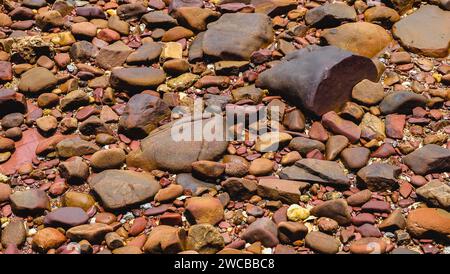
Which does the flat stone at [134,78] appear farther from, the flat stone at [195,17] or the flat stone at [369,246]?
the flat stone at [369,246]

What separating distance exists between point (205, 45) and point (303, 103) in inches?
38.5

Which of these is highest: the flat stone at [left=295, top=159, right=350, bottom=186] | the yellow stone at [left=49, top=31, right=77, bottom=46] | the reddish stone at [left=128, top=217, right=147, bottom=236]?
the yellow stone at [left=49, top=31, right=77, bottom=46]

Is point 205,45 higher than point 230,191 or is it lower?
higher

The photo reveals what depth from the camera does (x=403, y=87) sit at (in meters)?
3.67

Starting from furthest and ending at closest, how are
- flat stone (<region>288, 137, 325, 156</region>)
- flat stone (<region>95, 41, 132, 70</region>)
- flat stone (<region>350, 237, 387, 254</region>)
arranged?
flat stone (<region>95, 41, 132, 70</region>), flat stone (<region>288, 137, 325, 156</region>), flat stone (<region>350, 237, 387, 254</region>)

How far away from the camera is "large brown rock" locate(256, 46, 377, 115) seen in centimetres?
341

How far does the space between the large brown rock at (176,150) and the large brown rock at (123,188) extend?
128mm

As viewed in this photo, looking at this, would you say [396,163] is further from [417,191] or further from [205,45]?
[205,45]

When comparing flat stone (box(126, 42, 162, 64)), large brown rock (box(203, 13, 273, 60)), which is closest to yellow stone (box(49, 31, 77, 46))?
flat stone (box(126, 42, 162, 64))

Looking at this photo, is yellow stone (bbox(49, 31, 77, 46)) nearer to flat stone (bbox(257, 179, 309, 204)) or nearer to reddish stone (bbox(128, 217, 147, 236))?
reddish stone (bbox(128, 217, 147, 236))

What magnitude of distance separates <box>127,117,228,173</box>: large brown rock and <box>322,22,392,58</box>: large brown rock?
1282 mm

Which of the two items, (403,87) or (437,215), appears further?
(403,87)

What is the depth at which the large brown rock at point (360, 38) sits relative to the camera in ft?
12.9
